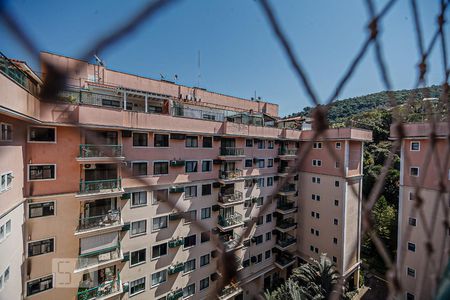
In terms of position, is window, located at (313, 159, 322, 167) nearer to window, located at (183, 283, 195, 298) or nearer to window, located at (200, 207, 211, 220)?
window, located at (200, 207, 211, 220)

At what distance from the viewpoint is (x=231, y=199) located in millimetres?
10773

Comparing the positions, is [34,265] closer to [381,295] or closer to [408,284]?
[408,284]

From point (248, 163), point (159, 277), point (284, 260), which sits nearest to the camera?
point (159, 277)

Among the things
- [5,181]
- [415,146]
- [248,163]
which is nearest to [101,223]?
[5,181]

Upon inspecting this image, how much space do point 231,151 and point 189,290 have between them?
21.2ft

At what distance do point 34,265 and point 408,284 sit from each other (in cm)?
1380

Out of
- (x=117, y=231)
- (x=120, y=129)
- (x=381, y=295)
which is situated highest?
(x=120, y=129)

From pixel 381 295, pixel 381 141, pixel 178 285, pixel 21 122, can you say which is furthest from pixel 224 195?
pixel 381 141

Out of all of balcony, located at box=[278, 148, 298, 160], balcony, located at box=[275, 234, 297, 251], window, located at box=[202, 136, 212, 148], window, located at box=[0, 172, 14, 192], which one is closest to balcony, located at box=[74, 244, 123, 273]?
window, located at box=[0, 172, 14, 192]

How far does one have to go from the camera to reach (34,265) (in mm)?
6332

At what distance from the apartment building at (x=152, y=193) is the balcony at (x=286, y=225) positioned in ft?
0.25

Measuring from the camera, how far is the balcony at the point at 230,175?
1033 centimetres

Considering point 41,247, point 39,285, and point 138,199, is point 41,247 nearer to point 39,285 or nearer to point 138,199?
point 39,285

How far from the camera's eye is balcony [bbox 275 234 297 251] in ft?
42.7
